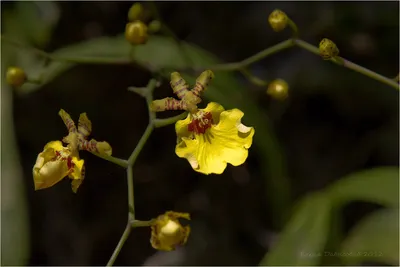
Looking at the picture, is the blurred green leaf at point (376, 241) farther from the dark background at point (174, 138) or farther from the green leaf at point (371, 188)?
the dark background at point (174, 138)

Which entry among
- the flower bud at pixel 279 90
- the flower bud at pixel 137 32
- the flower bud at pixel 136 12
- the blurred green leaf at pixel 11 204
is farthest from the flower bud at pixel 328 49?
the blurred green leaf at pixel 11 204

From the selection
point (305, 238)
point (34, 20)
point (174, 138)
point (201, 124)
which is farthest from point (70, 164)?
point (174, 138)

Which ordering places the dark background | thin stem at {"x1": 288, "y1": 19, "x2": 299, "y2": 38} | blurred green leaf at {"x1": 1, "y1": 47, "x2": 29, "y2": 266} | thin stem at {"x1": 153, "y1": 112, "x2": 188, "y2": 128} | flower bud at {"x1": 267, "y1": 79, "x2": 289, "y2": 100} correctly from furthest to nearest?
Result: the dark background < blurred green leaf at {"x1": 1, "y1": 47, "x2": 29, "y2": 266} < flower bud at {"x1": 267, "y1": 79, "x2": 289, "y2": 100} < thin stem at {"x1": 288, "y1": 19, "x2": 299, "y2": 38} < thin stem at {"x1": 153, "y1": 112, "x2": 188, "y2": 128}

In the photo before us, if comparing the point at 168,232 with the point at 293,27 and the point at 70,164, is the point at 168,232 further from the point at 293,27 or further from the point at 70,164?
the point at 293,27

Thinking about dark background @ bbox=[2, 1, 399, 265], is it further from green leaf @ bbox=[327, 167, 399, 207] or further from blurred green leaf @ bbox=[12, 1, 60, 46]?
green leaf @ bbox=[327, 167, 399, 207]

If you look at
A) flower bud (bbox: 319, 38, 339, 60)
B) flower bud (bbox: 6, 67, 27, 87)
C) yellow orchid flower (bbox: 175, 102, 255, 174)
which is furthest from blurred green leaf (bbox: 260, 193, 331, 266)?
flower bud (bbox: 6, 67, 27, 87)

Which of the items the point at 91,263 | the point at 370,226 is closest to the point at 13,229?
the point at 91,263
